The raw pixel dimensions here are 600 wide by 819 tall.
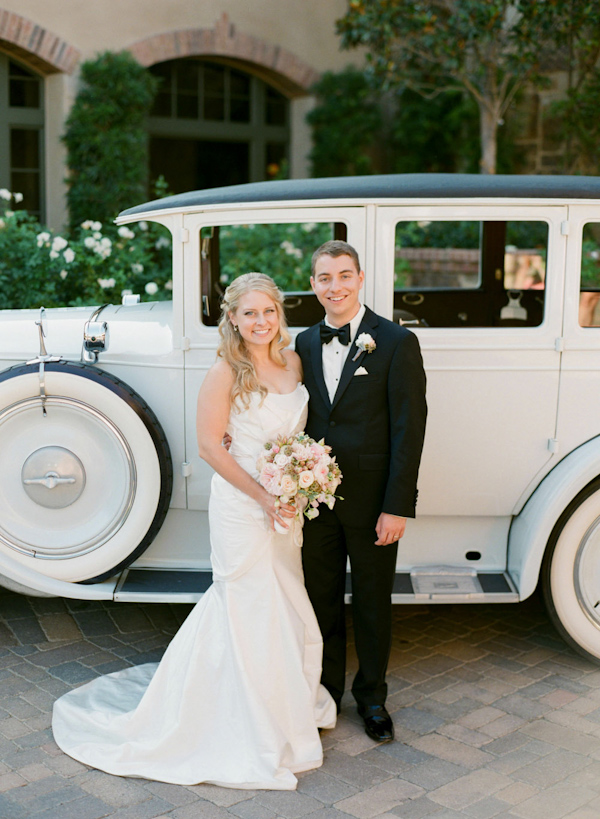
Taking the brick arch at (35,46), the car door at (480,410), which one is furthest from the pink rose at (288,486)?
the brick arch at (35,46)

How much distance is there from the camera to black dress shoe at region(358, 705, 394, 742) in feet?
11.5

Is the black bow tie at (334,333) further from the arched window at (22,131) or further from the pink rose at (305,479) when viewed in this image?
the arched window at (22,131)

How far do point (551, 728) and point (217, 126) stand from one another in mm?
9912

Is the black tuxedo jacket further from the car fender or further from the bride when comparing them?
the car fender

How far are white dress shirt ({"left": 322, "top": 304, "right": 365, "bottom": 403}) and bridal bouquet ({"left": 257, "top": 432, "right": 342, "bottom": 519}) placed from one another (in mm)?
286

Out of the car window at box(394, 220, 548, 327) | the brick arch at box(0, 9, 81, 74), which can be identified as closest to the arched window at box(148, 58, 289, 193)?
the brick arch at box(0, 9, 81, 74)

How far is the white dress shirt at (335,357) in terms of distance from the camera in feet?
11.4

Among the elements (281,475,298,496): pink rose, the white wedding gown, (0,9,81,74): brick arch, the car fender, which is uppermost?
(0,9,81,74): brick arch

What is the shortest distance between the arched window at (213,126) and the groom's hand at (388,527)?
9189 mm

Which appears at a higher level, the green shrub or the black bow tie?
the green shrub

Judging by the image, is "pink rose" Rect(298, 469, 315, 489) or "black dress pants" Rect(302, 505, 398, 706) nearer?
"pink rose" Rect(298, 469, 315, 489)

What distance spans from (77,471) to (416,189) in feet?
6.27

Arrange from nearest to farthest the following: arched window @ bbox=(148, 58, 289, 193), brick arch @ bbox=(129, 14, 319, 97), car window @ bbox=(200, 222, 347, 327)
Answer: car window @ bbox=(200, 222, 347, 327) < brick arch @ bbox=(129, 14, 319, 97) < arched window @ bbox=(148, 58, 289, 193)

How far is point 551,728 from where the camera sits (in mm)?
3588
